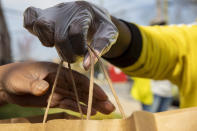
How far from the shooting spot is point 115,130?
13.9 inches

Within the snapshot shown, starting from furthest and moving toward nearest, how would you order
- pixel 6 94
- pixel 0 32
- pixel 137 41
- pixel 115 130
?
pixel 0 32 → pixel 137 41 → pixel 6 94 → pixel 115 130

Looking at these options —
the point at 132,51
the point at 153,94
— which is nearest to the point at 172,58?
the point at 132,51

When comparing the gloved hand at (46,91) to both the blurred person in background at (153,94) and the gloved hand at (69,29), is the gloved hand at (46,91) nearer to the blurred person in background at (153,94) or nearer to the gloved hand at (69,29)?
the gloved hand at (69,29)

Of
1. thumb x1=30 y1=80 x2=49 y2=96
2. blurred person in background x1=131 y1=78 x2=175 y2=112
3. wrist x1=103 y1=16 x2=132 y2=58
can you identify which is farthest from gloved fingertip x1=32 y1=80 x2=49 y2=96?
blurred person in background x1=131 y1=78 x2=175 y2=112

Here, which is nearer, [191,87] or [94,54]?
[94,54]

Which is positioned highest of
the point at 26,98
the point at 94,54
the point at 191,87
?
the point at 94,54

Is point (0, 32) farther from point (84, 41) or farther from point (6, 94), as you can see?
point (84, 41)

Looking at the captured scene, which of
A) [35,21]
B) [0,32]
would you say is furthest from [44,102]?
[0,32]

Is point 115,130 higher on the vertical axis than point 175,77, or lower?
higher

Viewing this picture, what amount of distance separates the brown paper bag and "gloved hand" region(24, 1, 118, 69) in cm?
13

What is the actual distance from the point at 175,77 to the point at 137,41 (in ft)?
0.98

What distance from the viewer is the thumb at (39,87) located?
0.45m

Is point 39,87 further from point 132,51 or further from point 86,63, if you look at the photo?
point 132,51

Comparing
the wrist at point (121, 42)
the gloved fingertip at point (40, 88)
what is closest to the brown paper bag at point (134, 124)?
the gloved fingertip at point (40, 88)
